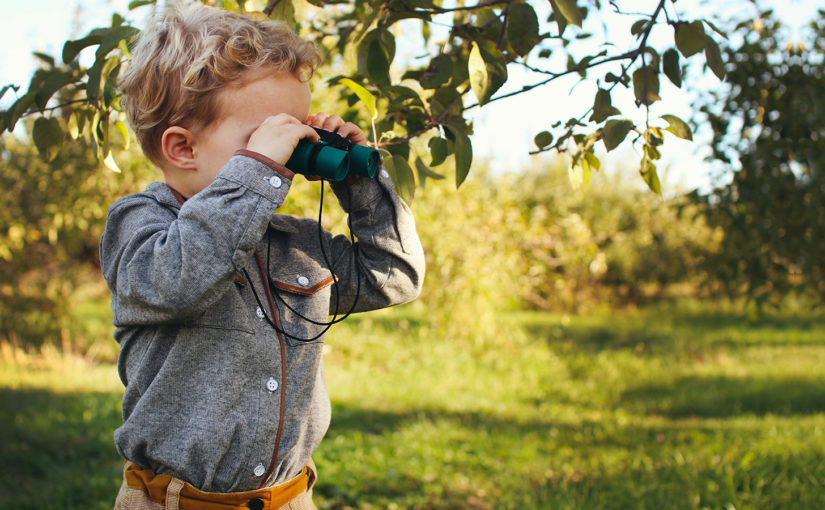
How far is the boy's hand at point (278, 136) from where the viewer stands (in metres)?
1.18

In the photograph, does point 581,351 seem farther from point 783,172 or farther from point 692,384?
point 783,172

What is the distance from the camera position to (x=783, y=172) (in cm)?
395

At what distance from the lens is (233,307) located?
4.20 feet

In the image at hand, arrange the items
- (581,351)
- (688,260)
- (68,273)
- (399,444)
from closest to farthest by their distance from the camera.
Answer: (399,444) → (68,273) → (581,351) → (688,260)

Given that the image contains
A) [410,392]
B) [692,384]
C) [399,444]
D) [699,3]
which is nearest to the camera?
[699,3]

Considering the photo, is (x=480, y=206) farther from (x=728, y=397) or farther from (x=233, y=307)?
(x=233, y=307)

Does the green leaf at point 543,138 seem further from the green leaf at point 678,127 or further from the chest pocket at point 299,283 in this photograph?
the chest pocket at point 299,283

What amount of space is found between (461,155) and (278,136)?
513 mm

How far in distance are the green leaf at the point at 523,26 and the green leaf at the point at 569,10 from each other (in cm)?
12

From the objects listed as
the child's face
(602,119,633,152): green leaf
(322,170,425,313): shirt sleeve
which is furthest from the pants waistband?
(602,119,633,152): green leaf

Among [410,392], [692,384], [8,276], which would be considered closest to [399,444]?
[410,392]

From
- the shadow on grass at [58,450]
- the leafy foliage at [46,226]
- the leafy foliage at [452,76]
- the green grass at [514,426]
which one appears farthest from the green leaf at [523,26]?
the leafy foliage at [46,226]

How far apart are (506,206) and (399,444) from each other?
3.73m

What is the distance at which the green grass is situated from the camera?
360 cm
